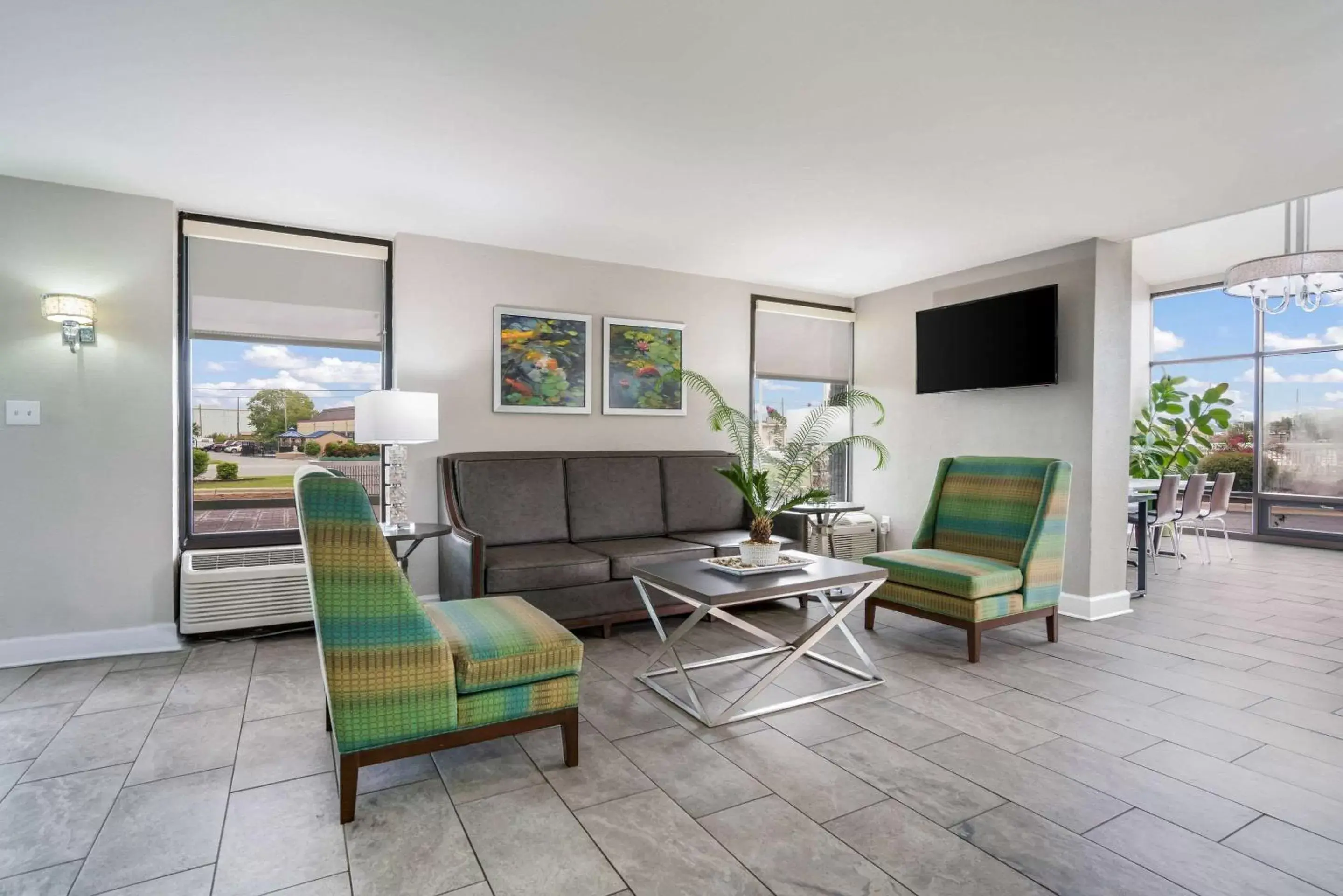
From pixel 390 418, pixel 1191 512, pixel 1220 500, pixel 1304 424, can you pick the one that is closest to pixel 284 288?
pixel 390 418

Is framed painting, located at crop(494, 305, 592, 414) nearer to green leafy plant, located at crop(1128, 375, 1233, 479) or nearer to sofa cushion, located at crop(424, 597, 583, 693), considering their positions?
sofa cushion, located at crop(424, 597, 583, 693)

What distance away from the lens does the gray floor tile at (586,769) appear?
2.13m

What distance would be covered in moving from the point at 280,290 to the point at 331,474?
2.68 metres

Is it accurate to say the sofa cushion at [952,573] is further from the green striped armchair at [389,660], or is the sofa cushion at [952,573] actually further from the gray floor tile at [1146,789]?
the green striped armchair at [389,660]

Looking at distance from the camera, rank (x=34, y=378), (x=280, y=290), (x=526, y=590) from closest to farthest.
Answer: (x=34, y=378) < (x=526, y=590) < (x=280, y=290)

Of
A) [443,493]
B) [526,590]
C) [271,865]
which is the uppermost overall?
[443,493]

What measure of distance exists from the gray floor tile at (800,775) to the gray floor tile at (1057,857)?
314 mm

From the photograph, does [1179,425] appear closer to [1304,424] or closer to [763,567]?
[1304,424]

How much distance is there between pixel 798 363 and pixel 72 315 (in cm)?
473

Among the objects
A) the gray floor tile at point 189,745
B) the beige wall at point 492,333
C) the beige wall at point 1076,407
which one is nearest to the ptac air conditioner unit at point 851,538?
the beige wall at point 1076,407

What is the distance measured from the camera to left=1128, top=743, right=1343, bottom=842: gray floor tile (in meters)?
1.99

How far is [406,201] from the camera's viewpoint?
3648mm

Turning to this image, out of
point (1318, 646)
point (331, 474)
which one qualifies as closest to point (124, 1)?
point (331, 474)

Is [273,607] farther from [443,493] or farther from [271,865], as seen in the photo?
[271,865]
